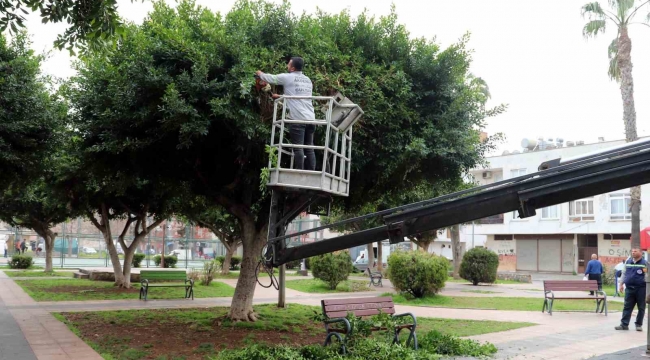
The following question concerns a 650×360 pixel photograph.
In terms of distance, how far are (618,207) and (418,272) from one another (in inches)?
1112

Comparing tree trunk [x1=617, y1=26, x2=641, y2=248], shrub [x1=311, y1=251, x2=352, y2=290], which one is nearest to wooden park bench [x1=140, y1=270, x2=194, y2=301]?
shrub [x1=311, y1=251, x2=352, y2=290]

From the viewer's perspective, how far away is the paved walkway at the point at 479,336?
9.98m

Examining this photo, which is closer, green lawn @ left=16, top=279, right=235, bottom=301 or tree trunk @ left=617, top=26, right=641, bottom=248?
green lawn @ left=16, top=279, right=235, bottom=301

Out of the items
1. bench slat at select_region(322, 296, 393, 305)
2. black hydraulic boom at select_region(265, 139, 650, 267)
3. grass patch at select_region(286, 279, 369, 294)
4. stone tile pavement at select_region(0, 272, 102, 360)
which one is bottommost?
grass patch at select_region(286, 279, 369, 294)

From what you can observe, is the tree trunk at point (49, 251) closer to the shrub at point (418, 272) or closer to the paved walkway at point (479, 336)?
the paved walkway at point (479, 336)

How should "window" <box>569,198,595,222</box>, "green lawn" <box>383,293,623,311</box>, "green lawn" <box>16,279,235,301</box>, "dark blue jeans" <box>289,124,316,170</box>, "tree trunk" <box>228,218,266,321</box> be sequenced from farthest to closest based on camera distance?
"window" <box>569,198,595,222</box> < "green lawn" <box>16,279,235,301</box> < "green lawn" <box>383,293,623,311</box> < "tree trunk" <box>228,218,266,321</box> < "dark blue jeans" <box>289,124,316,170</box>

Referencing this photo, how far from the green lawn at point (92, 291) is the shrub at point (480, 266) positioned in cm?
1220

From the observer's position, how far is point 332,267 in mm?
24406

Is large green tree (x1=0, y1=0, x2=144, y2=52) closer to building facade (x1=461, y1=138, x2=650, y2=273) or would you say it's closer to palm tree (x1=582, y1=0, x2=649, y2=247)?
palm tree (x1=582, y1=0, x2=649, y2=247)

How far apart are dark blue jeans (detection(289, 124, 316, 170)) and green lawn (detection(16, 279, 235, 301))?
14.7m

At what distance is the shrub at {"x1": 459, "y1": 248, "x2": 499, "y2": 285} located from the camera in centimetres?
2912

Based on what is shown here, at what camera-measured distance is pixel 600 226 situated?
141 feet

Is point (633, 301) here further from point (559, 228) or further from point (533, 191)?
point (559, 228)

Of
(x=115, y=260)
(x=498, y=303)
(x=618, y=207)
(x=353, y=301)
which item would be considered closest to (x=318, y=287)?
(x=498, y=303)
